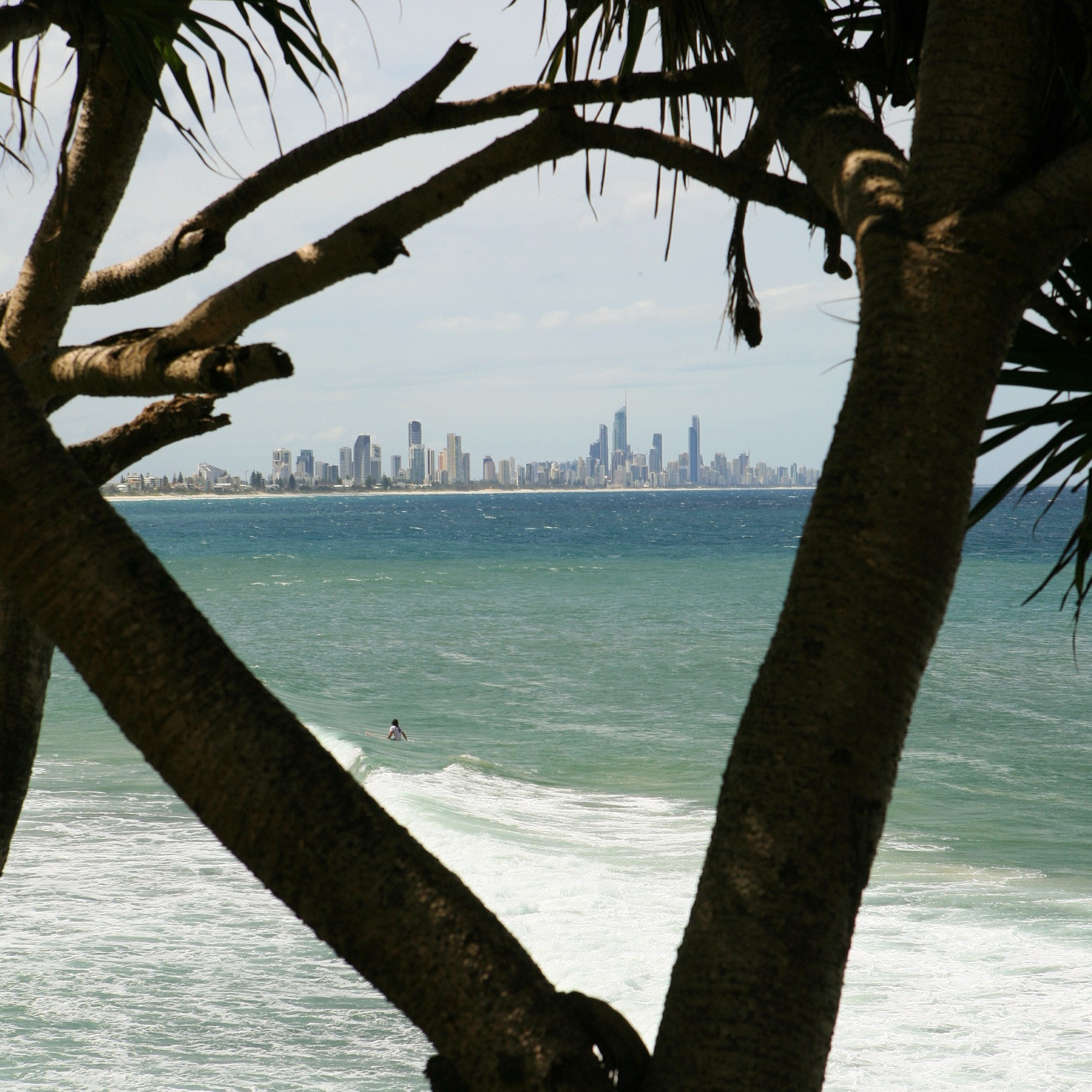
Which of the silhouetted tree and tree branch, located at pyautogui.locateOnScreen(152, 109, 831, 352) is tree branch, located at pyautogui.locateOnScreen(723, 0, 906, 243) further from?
tree branch, located at pyautogui.locateOnScreen(152, 109, 831, 352)

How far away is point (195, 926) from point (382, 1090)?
218 cm

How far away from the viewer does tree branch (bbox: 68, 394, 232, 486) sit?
5.40ft

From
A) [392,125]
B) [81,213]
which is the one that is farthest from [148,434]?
[392,125]

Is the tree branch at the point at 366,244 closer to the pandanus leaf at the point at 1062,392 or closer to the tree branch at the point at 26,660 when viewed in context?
the tree branch at the point at 26,660

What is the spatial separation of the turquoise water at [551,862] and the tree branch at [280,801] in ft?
0.12

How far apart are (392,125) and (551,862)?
679 centimetres

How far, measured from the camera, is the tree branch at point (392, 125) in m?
1.92

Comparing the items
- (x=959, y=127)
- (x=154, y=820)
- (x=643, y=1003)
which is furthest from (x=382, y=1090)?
(x=959, y=127)

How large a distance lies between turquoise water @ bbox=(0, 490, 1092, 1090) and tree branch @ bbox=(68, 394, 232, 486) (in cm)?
82

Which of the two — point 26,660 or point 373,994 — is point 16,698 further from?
point 373,994

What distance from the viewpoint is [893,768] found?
3.11 ft

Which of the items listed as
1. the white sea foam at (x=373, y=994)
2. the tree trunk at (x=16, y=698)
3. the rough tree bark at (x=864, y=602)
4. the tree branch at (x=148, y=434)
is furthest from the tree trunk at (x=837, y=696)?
the white sea foam at (x=373, y=994)

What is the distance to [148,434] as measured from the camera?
175 centimetres

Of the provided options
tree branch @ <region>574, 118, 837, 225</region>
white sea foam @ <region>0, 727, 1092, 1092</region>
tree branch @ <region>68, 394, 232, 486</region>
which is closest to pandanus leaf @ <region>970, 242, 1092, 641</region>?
tree branch @ <region>574, 118, 837, 225</region>
